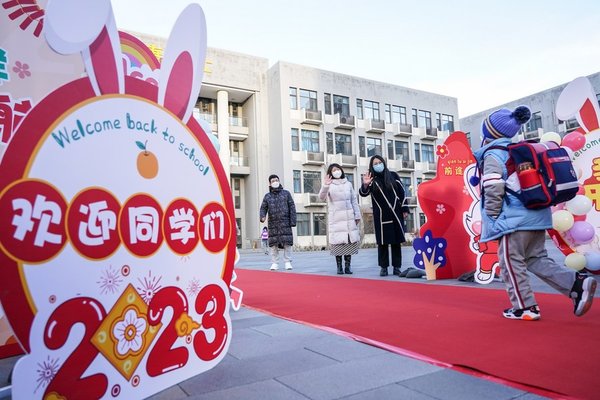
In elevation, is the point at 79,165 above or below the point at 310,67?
below

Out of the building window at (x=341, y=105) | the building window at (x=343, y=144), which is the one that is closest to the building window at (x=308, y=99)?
the building window at (x=341, y=105)

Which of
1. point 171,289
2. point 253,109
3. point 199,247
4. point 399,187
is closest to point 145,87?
point 199,247

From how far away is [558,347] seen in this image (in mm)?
2285

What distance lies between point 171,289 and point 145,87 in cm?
80

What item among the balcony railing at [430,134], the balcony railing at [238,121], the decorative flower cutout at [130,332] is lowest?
the decorative flower cutout at [130,332]

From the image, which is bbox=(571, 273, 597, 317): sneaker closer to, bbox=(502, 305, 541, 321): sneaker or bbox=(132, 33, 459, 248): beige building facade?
bbox=(502, 305, 541, 321): sneaker

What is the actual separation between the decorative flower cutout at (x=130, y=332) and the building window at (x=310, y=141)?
1067 inches

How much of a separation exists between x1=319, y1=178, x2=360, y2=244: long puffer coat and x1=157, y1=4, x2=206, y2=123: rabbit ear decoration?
15.8 feet

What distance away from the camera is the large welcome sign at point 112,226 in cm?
128

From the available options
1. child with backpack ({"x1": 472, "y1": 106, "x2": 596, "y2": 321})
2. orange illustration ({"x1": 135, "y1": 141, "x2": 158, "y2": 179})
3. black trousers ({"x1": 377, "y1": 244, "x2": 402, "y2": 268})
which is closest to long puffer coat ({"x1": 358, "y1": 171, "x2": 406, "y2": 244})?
black trousers ({"x1": 377, "y1": 244, "x2": 402, "y2": 268})

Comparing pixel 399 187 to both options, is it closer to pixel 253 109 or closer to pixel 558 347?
pixel 558 347

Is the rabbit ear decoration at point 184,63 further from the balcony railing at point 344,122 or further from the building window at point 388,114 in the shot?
the building window at point 388,114

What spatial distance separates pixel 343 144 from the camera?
30.3 m

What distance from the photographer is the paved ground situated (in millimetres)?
1752
